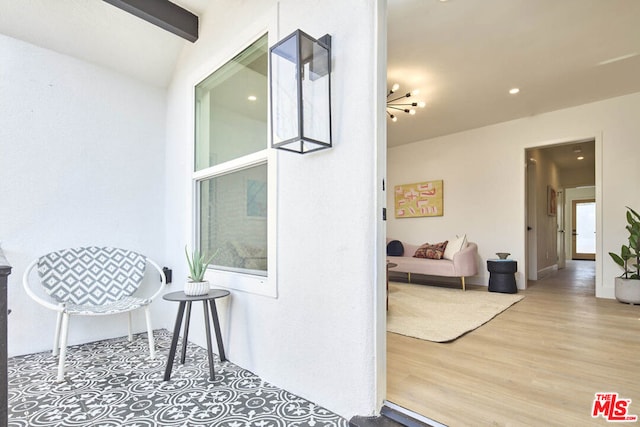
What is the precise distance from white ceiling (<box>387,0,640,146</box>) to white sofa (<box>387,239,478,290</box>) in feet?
6.88

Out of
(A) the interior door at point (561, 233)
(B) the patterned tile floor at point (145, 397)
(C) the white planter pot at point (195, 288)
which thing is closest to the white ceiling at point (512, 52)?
(C) the white planter pot at point (195, 288)

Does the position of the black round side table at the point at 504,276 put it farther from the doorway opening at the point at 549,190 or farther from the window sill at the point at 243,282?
the window sill at the point at 243,282

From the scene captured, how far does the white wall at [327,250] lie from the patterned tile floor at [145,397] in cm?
12

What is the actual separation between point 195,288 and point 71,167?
1749 millimetres

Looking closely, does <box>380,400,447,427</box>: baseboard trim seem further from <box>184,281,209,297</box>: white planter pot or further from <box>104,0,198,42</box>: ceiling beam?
<box>104,0,198,42</box>: ceiling beam

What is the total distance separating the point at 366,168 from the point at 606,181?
4.46 metres

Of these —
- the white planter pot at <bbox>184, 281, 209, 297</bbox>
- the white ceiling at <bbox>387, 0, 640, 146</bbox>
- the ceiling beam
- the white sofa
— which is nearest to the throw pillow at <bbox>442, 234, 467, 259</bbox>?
the white sofa

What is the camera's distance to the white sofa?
470 cm

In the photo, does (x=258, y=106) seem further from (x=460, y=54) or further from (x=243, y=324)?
(x=460, y=54)

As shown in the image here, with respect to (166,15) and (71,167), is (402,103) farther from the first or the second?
(71,167)

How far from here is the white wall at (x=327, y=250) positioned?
58.7 inches

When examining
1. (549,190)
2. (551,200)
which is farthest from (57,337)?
(551,200)

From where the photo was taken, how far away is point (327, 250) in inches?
65.1

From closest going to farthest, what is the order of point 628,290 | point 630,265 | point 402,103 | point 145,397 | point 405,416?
point 405,416, point 145,397, point 628,290, point 630,265, point 402,103
